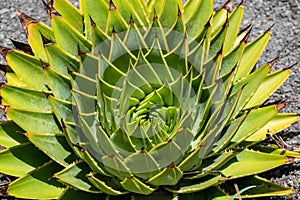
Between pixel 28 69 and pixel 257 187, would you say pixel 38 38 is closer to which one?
pixel 28 69

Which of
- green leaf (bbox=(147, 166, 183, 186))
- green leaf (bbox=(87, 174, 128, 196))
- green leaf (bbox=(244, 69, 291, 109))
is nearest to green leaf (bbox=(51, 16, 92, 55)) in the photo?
green leaf (bbox=(87, 174, 128, 196))

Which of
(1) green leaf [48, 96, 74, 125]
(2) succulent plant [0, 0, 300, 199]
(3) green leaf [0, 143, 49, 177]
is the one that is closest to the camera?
(2) succulent plant [0, 0, 300, 199]

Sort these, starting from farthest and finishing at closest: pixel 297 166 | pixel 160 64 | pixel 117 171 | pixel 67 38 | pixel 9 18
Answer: pixel 9 18 → pixel 297 166 → pixel 67 38 → pixel 160 64 → pixel 117 171

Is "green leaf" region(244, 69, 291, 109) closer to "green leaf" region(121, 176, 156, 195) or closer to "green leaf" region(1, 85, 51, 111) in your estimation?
"green leaf" region(121, 176, 156, 195)

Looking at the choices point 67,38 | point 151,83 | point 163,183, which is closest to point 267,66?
point 151,83

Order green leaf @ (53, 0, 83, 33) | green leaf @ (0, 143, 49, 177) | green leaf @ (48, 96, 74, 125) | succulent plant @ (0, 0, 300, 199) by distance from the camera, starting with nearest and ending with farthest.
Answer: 1. succulent plant @ (0, 0, 300, 199)
2. green leaf @ (48, 96, 74, 125)
3. green leaf @ (0, 143, 49, 177)
4. green leaf @ (53, 0, 83, 33)

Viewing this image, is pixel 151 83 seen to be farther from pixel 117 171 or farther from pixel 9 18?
pixel 9 18
